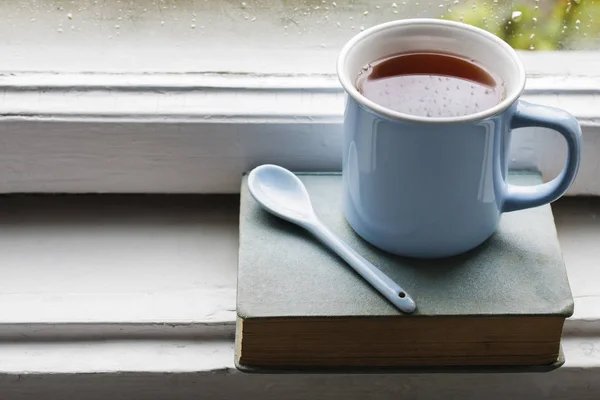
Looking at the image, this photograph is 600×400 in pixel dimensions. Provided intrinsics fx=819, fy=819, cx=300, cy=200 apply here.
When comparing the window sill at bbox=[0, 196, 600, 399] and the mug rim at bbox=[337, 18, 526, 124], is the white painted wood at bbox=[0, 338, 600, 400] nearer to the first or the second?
the window sill at bbox=[0, 196, 600, 399]

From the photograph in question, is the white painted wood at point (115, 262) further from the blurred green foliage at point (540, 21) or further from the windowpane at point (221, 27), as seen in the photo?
the blurred green foliage at point (540, 21)

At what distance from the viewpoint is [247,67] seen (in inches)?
23.9

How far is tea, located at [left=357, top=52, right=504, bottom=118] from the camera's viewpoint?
1.61 ft

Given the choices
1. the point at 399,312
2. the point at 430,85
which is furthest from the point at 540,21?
the point at 399,312

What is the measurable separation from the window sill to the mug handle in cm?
10

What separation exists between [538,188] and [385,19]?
0.17 m

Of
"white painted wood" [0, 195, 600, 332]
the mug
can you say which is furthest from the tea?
"white painted wood" [0, 195, 600, 332]

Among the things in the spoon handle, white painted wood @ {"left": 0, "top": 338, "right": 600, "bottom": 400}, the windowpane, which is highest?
the windowpane

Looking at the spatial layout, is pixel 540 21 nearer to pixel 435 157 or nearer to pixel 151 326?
pixel 435 157

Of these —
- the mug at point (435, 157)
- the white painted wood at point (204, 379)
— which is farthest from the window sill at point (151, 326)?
the mug at point (435, 157)

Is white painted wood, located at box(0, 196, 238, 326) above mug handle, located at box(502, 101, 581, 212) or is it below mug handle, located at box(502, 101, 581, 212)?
below

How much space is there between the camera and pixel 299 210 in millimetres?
563

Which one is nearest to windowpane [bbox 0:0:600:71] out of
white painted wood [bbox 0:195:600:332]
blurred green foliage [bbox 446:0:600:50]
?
blurred green foliage [bbox 446:0:600:50]

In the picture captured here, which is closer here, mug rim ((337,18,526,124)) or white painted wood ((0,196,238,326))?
mug rim ((337,18,526,124))
